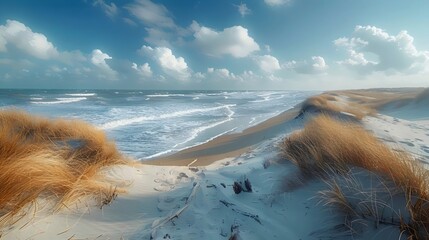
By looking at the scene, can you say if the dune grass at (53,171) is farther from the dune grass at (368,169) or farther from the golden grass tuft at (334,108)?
the golden grass tuft at (334,108)

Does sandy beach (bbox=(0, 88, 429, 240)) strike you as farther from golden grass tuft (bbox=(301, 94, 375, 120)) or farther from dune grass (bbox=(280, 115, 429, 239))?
golden grass tuft (bbox=(301, 94, 375, 120))

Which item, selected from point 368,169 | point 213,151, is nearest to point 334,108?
point 213,151

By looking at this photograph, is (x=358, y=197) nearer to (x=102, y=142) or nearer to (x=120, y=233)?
(x=120, y=233)

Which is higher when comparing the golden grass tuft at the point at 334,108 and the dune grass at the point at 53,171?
the dune grass at the point at 53,171

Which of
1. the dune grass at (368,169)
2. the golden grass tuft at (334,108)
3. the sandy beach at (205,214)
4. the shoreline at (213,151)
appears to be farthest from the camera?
Result: the golden grass tuft at (334,108)

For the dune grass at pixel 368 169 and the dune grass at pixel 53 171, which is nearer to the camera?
the dune grass at pixel 368 169

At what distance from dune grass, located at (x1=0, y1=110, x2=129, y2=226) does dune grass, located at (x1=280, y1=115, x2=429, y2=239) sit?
8.62ft

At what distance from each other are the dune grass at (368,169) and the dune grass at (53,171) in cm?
263

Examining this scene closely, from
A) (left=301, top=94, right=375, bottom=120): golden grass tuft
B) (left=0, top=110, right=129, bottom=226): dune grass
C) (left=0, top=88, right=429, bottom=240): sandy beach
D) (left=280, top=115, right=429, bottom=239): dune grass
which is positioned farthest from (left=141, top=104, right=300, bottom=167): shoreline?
(left=280, top=115, right=429, bottom=239): dune grass

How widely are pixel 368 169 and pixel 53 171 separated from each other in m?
3.65

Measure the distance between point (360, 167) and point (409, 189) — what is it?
2.56ft

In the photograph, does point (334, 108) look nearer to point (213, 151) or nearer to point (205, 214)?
point (213, 151)

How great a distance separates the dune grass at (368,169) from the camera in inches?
83.8

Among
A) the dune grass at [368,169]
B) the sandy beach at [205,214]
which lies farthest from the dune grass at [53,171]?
the dune grass at [368,169]
